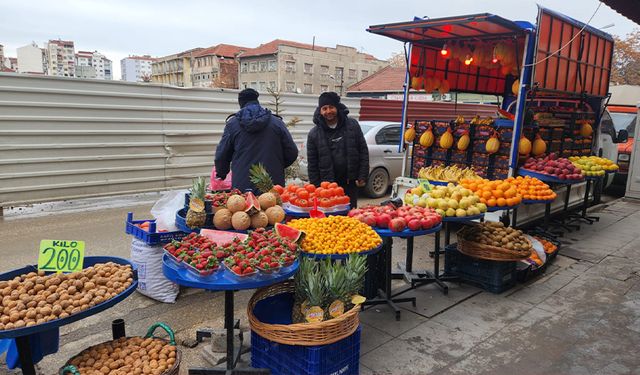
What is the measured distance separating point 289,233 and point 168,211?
1.75m

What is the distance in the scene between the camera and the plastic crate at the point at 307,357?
110 inches

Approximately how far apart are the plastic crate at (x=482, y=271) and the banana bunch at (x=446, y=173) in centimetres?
201

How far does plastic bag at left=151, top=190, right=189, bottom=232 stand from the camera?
443 centimetres

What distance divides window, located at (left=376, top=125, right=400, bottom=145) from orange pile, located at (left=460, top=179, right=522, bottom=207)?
4.17 meters

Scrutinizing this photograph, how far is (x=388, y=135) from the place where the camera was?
32.5 ft

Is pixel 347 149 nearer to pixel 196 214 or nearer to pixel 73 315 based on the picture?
pixel 196 214

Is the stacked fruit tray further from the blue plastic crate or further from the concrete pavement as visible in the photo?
the concrete pavement

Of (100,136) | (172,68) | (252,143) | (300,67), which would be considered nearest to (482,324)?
(252,143)

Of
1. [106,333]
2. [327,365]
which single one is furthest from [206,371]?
[106,333]

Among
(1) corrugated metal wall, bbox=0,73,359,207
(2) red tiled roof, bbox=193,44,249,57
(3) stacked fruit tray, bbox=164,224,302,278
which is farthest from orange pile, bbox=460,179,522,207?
(2) red tiled roof, bbox=193,44,249,57

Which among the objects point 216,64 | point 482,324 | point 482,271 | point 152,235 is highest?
point 216,64

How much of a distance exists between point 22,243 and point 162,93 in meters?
4.12

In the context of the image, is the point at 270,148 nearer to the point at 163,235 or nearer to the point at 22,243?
the point at 163,235

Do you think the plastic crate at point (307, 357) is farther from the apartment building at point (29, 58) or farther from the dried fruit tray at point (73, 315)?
the apartment building at point (29, 58)
